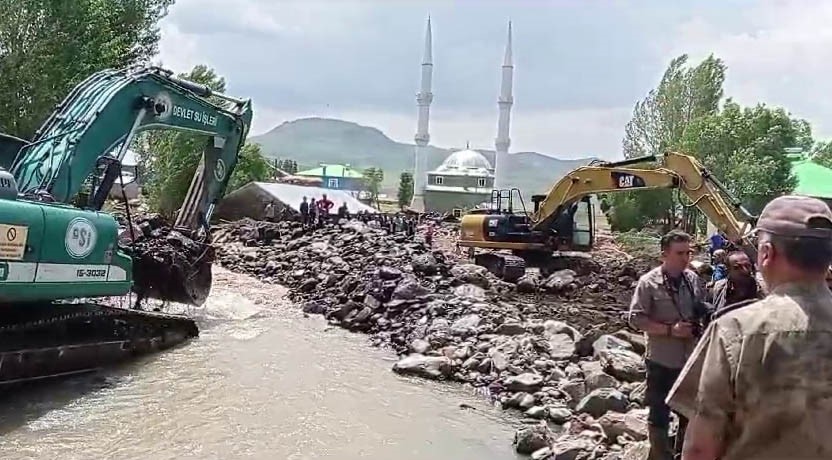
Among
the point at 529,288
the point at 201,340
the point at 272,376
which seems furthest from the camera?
the point at 529,288

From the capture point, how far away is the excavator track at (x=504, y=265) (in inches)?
579

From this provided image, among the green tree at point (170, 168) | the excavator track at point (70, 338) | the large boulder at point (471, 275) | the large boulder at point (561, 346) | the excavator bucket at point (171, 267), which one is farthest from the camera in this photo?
the green tree at point (170, 168)

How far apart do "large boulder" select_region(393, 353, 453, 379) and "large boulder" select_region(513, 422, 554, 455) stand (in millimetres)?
2348

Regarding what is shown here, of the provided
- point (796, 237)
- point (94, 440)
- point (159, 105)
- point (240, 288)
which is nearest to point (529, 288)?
point (240, 288)

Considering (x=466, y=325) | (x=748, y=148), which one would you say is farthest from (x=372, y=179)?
(x=466, y=325)

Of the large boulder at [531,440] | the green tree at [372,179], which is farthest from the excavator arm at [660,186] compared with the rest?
the green tree at [372,179]

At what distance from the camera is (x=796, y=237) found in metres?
2.05

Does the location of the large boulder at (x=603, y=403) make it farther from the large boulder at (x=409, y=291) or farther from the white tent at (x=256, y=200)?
the white tent at (x=256, y=200)

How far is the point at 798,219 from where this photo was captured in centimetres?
205

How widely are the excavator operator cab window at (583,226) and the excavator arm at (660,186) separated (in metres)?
0.53

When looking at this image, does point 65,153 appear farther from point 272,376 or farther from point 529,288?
point 529,288

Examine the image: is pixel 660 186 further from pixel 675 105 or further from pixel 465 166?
pixel 465 166

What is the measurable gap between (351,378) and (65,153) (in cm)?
402

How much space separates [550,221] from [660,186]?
2.63 metres
